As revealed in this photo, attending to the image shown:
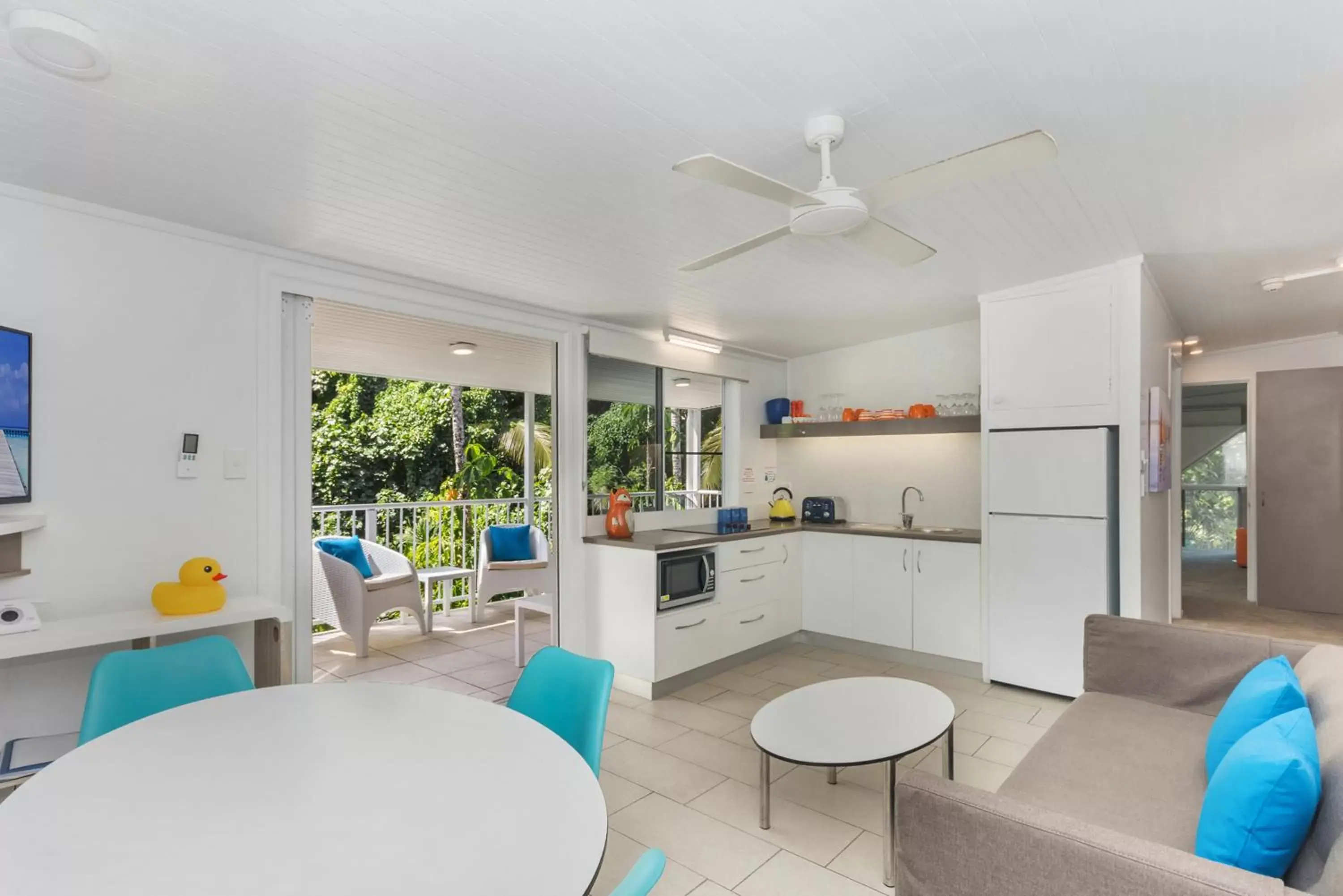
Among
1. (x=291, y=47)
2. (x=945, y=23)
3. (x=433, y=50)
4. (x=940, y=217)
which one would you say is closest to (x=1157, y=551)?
(x=940, y=217)

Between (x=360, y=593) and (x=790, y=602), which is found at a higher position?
(x=360, y=593)

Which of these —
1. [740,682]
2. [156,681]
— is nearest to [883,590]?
[740,682]

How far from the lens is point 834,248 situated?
127 inches

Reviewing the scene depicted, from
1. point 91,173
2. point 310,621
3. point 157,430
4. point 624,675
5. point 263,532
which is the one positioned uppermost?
point 91,173

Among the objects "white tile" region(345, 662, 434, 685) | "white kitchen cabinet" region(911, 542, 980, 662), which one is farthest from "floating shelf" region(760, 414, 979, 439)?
"white tile" region(345, 662, 434, 685)

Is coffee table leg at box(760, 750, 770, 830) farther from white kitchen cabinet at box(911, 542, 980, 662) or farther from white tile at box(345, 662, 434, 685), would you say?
white tile at box(345, 662, 434, 685)

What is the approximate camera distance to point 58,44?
1.52m

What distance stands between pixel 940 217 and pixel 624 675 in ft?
9.89

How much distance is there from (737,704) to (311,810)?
117 inches

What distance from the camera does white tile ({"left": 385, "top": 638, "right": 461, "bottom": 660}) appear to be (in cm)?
488

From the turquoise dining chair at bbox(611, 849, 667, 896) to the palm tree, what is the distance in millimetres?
7174

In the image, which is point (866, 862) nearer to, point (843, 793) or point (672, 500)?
point (843, 793)

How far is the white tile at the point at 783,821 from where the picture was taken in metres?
2.45

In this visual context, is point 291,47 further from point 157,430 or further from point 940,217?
point 940,217
